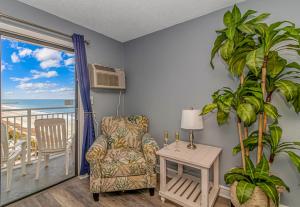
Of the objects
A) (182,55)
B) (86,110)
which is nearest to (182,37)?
(182,55)

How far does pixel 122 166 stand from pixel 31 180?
1585mm

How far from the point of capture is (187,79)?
2.17m

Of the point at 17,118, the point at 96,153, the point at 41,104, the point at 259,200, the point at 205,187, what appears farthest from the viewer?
the point at 41,104

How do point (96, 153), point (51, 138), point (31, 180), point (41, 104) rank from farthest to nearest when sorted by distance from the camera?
1. point (41, 104)
2. point (51, 138)
3. point (31, 180)
4. point (96, 153)

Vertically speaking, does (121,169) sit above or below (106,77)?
below

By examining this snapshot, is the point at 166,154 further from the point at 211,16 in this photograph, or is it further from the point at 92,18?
the point at 92,18

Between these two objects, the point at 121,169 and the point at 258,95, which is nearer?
the point at 258,95

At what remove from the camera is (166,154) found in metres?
1.72

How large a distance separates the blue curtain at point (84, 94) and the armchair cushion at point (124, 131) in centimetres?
22

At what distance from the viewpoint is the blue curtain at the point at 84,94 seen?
222 centimetres

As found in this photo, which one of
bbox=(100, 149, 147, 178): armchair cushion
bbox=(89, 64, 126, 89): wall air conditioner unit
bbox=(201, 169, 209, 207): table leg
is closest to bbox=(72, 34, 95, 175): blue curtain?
bbox=(89, 64, 126, 89): wall air conditioner unit

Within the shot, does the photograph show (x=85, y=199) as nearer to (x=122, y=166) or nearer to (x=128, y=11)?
(x=122, y=166)

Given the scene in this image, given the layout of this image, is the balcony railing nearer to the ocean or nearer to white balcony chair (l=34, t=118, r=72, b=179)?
the ocean

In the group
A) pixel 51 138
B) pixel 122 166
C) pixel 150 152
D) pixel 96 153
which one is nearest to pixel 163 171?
pixel 150 152
